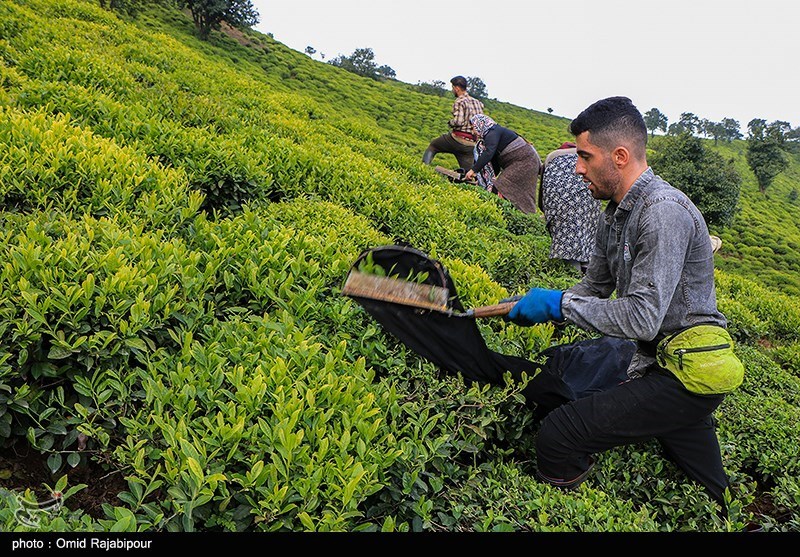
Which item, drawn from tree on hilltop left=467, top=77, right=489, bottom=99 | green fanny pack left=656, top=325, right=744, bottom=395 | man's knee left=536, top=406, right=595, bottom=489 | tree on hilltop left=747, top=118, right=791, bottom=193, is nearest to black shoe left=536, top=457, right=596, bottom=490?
man's knee left=536, top=406, right=595, bottom=489

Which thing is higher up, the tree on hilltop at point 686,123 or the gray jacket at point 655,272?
the tree on hilltop at point 686,123

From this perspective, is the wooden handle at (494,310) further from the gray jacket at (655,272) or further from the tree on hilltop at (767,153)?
the tree on hilltop at (767,153)

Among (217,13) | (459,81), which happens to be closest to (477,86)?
(217,13)

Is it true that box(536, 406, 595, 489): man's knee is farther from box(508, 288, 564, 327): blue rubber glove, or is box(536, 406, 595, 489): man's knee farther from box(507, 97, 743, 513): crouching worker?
box(508, 288, 564, 327): blue rubber glove

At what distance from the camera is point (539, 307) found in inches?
95.5

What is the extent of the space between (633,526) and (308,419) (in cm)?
138

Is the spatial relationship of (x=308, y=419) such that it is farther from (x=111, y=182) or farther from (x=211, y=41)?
(x=211, y=41)

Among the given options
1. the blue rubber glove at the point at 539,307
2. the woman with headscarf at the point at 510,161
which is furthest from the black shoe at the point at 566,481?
the woman with headscarf at the point at 510,161

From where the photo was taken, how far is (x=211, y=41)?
75.1 ft

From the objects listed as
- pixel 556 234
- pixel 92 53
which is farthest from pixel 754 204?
pixel 92 53

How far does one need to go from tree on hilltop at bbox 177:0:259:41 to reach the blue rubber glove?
2478cm

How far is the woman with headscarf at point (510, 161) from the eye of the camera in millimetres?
7141

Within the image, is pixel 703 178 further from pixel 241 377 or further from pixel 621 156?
pixel 241 377

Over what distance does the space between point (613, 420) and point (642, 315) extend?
0.52 metres
